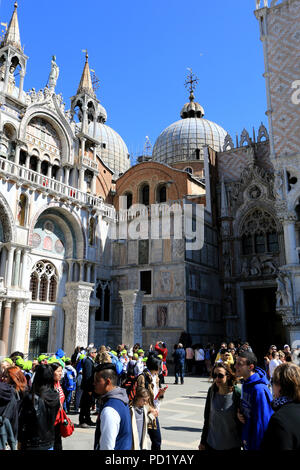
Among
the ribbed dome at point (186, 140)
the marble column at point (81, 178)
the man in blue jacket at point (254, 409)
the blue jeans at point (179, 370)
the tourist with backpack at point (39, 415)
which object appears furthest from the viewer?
the ribbed dome at point (186, 140)

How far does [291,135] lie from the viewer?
21.7m

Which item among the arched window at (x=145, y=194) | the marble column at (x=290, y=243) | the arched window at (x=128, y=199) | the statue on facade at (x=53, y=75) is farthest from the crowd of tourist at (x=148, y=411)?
the arched window at (x=128, y=199)

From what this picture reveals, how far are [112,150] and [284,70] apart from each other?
26123mm

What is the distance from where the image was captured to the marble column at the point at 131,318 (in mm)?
17594

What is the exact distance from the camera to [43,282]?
20.1 meters

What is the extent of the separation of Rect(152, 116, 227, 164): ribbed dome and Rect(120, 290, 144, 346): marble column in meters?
22.3

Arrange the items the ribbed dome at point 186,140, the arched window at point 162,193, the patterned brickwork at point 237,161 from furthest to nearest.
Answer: the ribbed dome at point 186,140 → the arched window at point 162,193 → the patterned brickwork at point 237,161

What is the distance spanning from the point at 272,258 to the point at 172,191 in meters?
8.55

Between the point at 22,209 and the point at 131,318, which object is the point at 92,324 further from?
the point at 22,209

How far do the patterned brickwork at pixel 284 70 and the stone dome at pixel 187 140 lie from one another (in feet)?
48.0

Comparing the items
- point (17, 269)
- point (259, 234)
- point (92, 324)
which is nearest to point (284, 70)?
point (259, 234)

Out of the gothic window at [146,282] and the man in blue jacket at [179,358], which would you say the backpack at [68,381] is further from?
the gothic window at [146,282]
